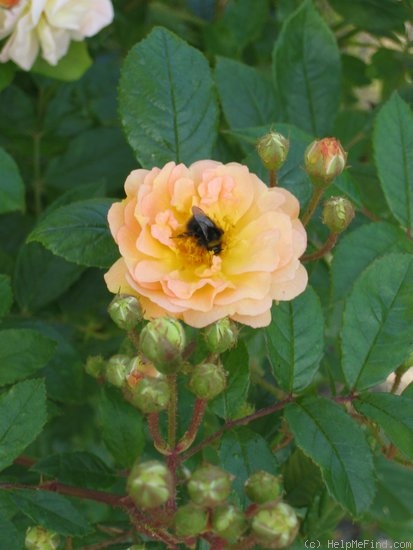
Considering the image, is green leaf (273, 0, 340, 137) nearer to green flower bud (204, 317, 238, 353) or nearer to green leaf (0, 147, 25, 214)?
green leaf (0, 147, 25, 214)

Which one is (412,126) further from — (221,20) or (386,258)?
(221,20)

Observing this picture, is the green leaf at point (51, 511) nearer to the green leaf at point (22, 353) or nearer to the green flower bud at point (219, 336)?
the green leaf at point (22, 353)

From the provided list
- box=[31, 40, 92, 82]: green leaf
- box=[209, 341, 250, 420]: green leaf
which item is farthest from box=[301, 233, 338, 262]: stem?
box=[31, 40, 92, 82]: green leaf

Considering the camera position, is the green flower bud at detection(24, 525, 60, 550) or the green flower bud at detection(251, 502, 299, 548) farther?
the green flower bud at detection(24, 525, 60, 550)

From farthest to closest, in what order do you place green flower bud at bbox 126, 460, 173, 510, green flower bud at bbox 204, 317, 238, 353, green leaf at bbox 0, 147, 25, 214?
green leaf at bbox 0, 147, 25, 214, green flower bud at bbox 204, 317, 238, 353, green flower bud at bbox 126, 460, 173, 510

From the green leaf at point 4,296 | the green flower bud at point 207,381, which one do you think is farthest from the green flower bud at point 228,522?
the green leaf at point 4,296

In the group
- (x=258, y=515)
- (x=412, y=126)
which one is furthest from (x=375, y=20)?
(x=258, y=515)
